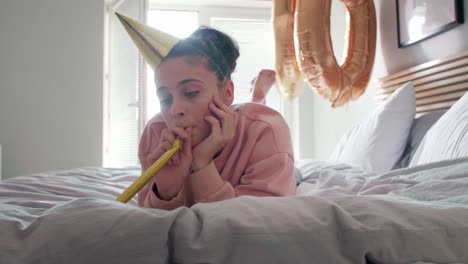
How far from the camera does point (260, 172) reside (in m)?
0.86

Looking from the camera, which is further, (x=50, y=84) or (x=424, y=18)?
(x=50, y=84)

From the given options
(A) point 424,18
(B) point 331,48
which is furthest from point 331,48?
(A) point 424,18

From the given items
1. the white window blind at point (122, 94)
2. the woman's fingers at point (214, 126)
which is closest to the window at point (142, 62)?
the white window blind at point (122, 94)

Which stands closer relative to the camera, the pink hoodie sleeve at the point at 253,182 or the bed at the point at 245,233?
the bed at the point at 245,233

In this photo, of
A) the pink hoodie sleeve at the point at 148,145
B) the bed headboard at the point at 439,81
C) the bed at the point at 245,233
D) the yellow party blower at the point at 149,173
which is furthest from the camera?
the bed headboard at the point at 439,81

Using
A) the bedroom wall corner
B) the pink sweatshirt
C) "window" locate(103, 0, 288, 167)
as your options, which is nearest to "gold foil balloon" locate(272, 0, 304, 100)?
the bedroom wall corner

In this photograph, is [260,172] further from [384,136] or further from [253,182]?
[384,136]

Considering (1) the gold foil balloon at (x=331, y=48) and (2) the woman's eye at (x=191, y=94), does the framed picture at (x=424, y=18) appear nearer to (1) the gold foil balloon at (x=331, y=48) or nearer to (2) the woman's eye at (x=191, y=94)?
(1) the gold foil balloon at (x=331, y=48)

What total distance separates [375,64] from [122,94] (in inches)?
86.2

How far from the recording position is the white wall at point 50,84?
352cm

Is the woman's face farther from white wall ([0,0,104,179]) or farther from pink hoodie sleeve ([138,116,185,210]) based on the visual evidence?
white wall ([0,0,104,179])

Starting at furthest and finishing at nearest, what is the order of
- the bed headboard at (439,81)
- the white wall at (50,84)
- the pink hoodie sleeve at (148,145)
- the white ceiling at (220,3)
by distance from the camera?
1. the white ceiling at (220,3)
2. the white wall at (50,84)
3. the bed headboard at (439,81)
4. the pink hoodie sleeve at (148,145)

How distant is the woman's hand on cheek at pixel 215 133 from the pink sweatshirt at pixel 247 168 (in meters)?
0.02

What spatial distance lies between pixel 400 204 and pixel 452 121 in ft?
2.89
